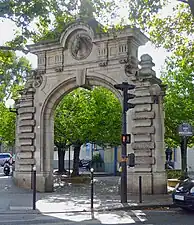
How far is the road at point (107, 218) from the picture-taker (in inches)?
423

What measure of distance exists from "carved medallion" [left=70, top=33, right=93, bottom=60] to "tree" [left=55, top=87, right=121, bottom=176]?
5.91 meters

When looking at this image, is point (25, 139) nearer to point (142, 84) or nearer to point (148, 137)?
point (148, 137)

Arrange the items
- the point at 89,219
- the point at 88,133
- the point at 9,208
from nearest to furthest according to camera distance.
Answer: the point at 89,219 → the point at 9,208 → the point at 88,133

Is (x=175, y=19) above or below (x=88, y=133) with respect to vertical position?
above

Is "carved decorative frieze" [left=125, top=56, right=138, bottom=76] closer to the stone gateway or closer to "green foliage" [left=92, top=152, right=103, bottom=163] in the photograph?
the stone gateway

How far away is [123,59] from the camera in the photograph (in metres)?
18.0

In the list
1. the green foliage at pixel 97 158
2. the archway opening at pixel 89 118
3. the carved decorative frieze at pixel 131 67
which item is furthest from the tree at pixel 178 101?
the green foliage at pixel 97 158

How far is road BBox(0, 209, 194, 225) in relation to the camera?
1076cm

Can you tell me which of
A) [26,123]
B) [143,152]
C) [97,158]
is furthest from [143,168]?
[97,158]

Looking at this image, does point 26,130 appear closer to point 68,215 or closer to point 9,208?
point 9,208

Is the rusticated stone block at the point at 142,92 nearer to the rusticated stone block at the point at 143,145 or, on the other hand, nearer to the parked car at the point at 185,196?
the rusticated stone block at the point at 143,145

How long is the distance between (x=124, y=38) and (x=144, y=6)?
3.39 meters

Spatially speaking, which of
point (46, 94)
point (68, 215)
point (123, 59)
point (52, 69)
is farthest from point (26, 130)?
point (68, 215)

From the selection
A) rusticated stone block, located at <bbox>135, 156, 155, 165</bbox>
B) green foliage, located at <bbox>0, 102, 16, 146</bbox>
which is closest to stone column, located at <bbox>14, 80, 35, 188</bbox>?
rusticated stone block, located at <bbox>135, 156, 155, 165</bbox>
